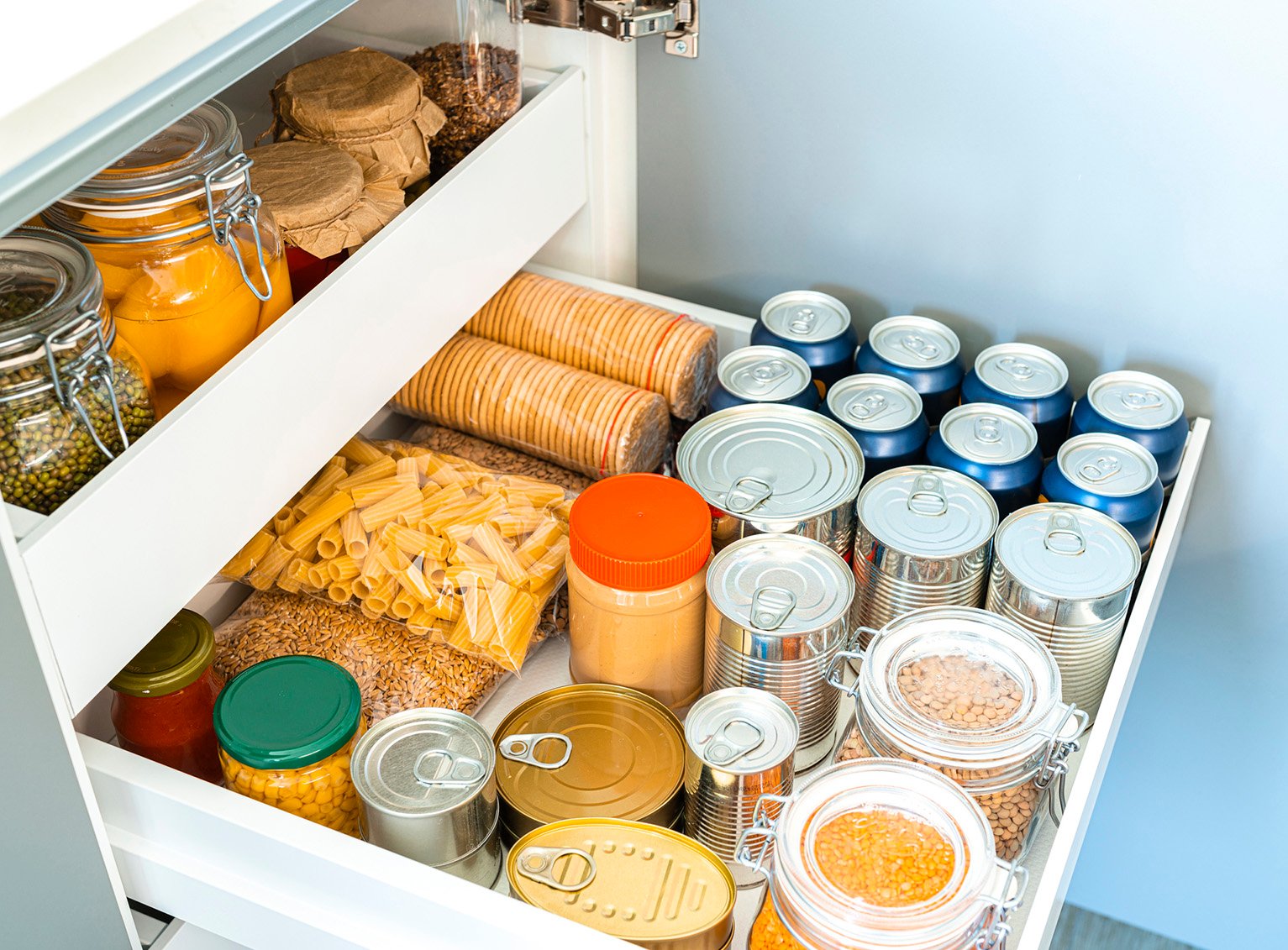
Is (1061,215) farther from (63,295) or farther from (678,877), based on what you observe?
(63,295)

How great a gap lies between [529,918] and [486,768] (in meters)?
0.14

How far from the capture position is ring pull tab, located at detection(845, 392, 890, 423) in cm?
119

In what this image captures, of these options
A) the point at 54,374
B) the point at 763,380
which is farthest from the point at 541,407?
the point at 54,374

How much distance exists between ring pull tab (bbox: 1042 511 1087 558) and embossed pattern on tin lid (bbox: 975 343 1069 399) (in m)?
0.16

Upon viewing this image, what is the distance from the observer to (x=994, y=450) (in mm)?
1154

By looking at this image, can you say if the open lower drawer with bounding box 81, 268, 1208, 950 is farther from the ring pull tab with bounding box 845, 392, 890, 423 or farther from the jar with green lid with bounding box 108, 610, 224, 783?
the ring pull tab with bounding box 845, 392, 890, 423

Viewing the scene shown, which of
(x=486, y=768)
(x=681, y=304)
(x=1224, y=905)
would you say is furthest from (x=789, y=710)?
(x=1224, y=905)

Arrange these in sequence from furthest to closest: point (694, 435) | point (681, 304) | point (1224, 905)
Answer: point (1224, 905) → point (681, 304) → point (694, 435)

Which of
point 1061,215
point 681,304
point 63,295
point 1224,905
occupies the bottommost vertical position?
point 1224,905

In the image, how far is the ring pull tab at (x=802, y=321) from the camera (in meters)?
1.28

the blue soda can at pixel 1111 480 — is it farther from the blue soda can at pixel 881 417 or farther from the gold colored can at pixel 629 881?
the gold colored can at pixel 629 881

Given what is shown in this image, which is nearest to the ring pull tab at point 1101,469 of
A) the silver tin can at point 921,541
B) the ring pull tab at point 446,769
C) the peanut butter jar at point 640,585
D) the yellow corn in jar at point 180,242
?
the silver tin can at point 921,541

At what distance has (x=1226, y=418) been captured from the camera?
4.08 ft

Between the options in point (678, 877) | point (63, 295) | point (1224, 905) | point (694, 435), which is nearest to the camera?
point (63, 295)
